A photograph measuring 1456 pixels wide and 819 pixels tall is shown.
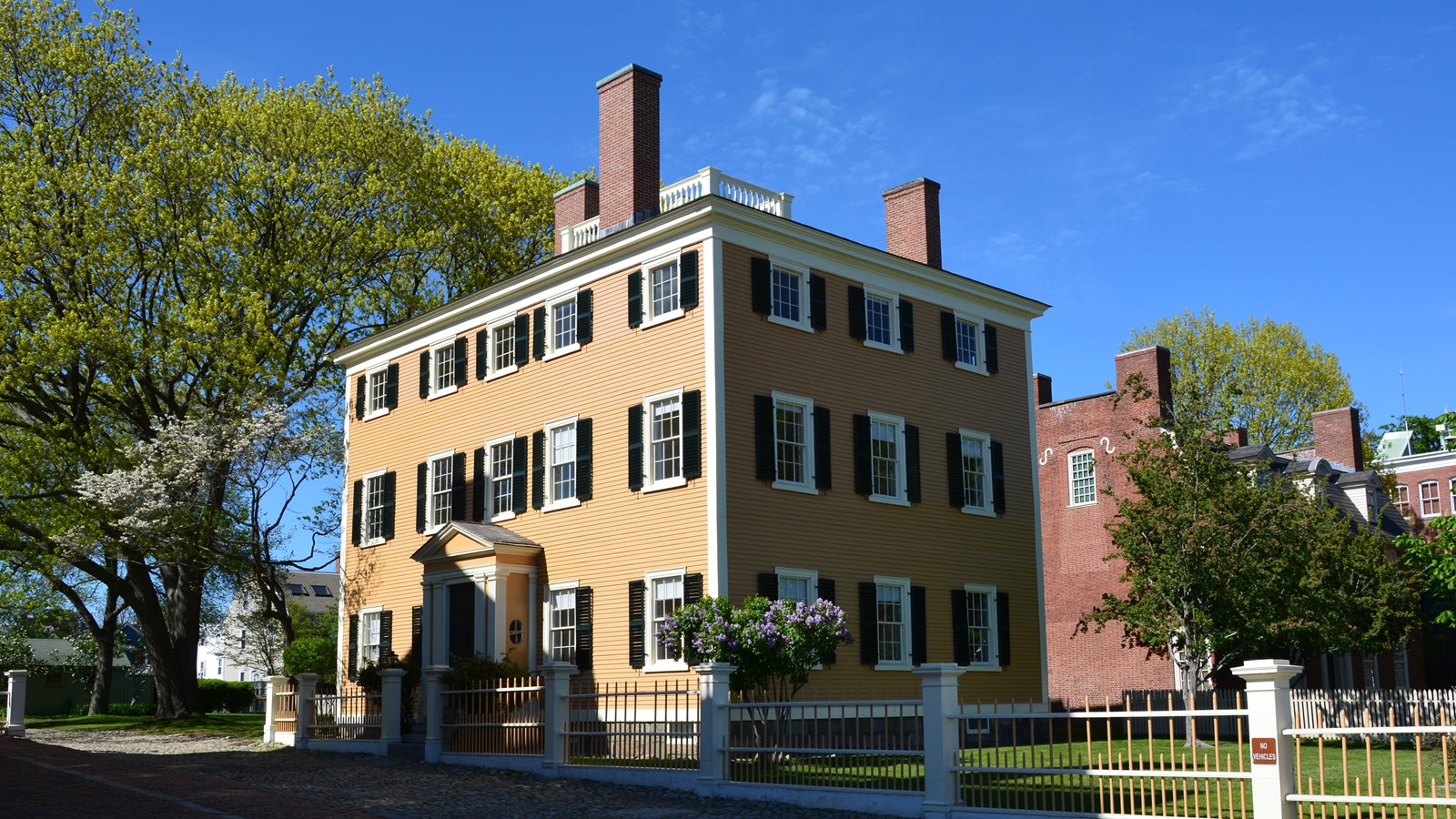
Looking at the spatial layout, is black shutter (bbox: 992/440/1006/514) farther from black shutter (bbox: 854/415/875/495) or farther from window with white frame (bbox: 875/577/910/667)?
black shutter (bbox: 854/415/875/495)

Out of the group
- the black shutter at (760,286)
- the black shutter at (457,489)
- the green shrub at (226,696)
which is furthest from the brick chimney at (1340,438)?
the green shrub at (226,696)

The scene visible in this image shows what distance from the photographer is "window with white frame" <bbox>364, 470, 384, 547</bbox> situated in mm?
31719

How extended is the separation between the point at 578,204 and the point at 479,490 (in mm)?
6669

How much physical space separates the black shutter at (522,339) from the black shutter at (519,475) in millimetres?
1626

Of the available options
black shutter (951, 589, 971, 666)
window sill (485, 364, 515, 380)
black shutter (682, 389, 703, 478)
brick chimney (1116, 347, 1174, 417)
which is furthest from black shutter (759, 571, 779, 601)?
brick chimney (1116, 347, 1174, 417)

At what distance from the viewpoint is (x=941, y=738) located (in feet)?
44.6

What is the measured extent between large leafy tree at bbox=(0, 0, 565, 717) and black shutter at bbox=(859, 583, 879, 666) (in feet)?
53.7

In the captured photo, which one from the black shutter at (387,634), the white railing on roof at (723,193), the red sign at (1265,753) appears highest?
the white railing on roof at (723,193)

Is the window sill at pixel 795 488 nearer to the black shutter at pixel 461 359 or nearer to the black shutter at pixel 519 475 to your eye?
the black shutter at pixel 519 475

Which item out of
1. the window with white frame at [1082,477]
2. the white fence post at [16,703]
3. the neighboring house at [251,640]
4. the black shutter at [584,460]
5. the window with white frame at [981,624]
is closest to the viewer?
the black shutter at [584,460]

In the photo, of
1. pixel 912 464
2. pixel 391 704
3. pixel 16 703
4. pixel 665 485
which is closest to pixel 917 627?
pixel 912 464

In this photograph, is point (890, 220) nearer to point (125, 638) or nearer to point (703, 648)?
point (703, 648)

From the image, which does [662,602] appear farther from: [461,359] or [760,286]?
[461,359]

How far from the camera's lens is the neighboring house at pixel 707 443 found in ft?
77.7
